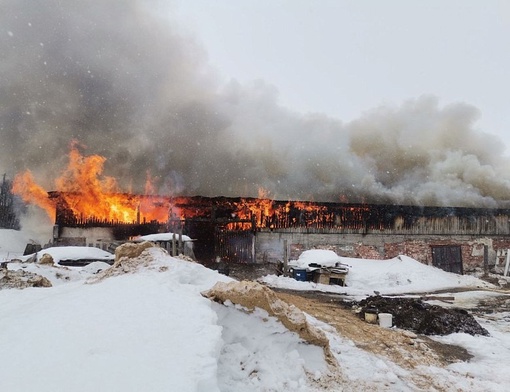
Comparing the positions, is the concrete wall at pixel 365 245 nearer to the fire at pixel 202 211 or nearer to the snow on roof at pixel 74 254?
the fire at pixel 202 211

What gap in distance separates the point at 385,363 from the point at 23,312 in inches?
228

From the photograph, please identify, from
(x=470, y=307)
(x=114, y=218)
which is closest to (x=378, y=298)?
(x=470, y=307)

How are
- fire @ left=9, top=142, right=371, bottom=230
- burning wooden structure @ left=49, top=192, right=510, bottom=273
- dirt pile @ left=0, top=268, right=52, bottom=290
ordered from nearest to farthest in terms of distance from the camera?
dirt pile @ left=0, top=268, right=52, bottom=290
burning wooden structure @ left=49, top=192, right=510, bottom=273
fire @ left=9, top=142, right=371, bottom=230

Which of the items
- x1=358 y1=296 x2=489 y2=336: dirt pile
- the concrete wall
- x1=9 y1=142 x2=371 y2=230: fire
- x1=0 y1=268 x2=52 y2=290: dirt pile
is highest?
x1=9 y1=142 x2=371 y2=230: fire

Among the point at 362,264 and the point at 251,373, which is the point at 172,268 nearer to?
the point at 251,373

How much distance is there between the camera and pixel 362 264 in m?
18.9

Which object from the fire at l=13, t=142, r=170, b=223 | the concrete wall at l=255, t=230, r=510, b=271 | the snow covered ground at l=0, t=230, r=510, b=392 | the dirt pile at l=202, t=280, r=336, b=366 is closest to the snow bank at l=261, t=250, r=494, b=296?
the concrete wall at l=255, t=230, r=510, b=271

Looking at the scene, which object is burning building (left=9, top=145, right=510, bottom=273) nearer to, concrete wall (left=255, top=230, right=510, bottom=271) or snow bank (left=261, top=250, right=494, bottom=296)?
concrete wall (left=255, top=230, right=510, bottom=271)

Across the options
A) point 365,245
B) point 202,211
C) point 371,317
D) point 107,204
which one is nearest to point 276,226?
point 202,211

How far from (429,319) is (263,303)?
19.3 ft

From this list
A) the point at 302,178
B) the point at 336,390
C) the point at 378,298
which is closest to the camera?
the point at 336,390

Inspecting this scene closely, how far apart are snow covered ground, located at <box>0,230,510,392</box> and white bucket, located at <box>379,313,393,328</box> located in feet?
5.46

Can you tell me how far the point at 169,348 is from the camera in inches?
145

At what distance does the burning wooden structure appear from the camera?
21750mm
